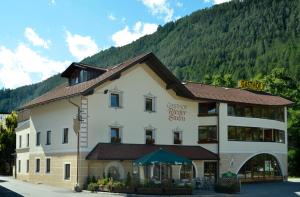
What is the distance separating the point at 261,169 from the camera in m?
47.1

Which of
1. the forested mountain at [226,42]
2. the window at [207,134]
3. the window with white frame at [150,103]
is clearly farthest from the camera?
the forested mountain at [226,42]

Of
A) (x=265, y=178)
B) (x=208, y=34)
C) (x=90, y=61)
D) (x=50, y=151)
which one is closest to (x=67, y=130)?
(x=50, y=151)

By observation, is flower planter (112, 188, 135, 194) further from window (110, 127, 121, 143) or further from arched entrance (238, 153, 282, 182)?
arched entrance (238, 153, 282, 182)

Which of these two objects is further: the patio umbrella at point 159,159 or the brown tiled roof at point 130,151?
the brown tiled roof at point 130,151

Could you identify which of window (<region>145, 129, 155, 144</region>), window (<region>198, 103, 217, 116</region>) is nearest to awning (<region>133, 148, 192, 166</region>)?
window (<region>145, 129, 155, 144</region>)

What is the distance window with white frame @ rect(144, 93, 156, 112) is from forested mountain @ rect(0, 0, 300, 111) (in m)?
103

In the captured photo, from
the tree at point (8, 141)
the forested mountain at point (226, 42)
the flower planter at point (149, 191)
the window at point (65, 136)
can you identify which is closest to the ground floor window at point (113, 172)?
the window at point (65, 136)

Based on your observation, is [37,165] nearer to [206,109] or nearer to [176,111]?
[176,111]

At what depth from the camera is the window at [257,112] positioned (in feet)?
148

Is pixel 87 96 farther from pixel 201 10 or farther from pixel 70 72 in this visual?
pixel 201 10

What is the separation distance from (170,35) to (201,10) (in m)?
17.8

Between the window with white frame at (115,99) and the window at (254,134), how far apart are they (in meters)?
11.8

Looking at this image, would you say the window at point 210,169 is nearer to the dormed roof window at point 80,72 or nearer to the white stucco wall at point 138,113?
the white stucco wall at point 138,113

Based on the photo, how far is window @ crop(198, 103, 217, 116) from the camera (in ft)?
144
